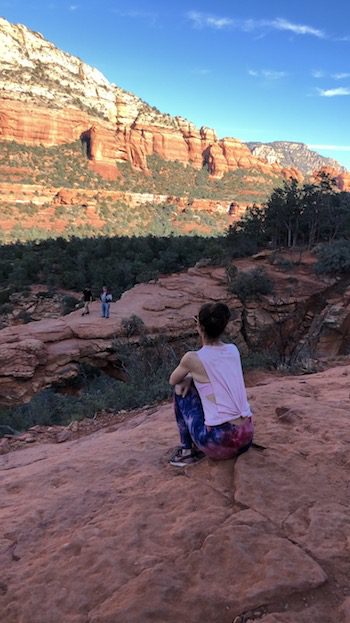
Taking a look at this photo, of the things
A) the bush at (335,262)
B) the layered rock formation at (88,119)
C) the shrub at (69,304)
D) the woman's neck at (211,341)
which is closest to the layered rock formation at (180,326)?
the bush at (335,262)

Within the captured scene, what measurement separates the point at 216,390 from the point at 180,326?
33.3ft

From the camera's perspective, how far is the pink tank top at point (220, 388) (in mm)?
2674

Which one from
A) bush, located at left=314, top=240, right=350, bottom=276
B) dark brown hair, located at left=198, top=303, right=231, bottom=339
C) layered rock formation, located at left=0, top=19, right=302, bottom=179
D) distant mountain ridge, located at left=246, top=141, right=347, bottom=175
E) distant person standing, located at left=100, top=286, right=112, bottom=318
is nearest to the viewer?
dark brown hair, located at left=198, top=303, right=231, bottom=339

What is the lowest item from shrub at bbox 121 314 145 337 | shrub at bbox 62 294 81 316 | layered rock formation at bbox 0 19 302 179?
shrub at bbox 62 294 81 316

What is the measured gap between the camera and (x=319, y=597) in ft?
5.67

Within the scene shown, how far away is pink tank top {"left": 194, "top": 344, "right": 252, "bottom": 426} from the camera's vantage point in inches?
105

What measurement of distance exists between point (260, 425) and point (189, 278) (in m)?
13.6

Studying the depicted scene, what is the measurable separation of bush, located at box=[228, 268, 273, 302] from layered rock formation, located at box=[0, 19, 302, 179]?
153 ft

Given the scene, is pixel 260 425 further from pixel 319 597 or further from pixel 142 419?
pixel 319 597

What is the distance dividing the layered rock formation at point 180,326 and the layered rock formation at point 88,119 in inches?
1811

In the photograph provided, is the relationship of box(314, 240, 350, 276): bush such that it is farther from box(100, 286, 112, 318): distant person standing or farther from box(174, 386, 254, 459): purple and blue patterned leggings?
box(174, 386, 254, 459): purple and blue patterned leggings

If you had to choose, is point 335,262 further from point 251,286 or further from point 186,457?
point 186,457

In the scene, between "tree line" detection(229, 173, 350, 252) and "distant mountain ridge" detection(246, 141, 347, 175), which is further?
"distant mountain ridge" detection(246, 141, 347, 175)

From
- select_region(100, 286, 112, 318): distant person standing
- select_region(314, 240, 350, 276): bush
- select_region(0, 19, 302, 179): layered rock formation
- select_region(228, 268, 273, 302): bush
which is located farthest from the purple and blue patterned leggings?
select_region(0, 19, 302, 179): layered rock formation
